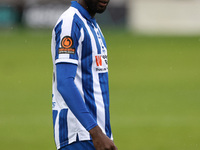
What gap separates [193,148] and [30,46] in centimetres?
2155

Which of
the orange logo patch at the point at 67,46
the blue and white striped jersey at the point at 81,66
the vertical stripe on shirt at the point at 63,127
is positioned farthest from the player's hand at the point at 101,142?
the orange logo patch at the point at 67,46

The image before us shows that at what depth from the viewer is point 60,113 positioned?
4.01m

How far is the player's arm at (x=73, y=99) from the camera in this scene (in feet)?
12.0

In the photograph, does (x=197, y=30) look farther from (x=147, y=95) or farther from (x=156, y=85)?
(x=147, y=95)

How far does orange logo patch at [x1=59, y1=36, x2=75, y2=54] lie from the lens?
3.73 meters

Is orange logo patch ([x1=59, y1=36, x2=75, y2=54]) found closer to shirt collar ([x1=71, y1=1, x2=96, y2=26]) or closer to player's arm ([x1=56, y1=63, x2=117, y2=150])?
player's arm ([x1=56, y1=63, x2=117, y2=150])

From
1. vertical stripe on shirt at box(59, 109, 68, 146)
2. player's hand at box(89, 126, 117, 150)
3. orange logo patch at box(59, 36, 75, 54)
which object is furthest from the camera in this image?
vertical stripe on shirt at box(59, 109, 68, 146)

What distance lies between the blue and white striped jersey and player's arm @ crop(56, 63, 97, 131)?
128 mm

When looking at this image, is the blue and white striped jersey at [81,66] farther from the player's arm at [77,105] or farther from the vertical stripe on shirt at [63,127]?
the player's arm at [77,105]

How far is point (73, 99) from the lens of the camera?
12.0 ft

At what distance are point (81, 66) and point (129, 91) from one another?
1433 centimetres

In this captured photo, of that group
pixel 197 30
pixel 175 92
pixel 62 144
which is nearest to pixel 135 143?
pixel 62 144

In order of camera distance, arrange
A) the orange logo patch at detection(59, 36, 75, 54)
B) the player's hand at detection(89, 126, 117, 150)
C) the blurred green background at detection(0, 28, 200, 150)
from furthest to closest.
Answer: the blurred green background at detection(0, 28, 200, 150), the orange logo patch at detection(59, 36, 75, 54), the player's hand at detection(89, 126, 117, 150)

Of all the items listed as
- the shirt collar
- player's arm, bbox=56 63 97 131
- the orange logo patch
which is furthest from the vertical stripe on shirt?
the shirt collar
